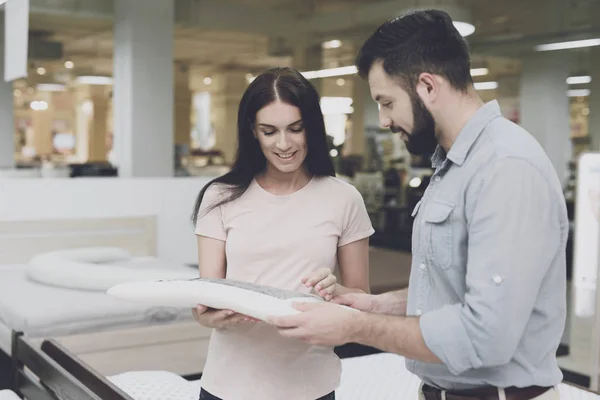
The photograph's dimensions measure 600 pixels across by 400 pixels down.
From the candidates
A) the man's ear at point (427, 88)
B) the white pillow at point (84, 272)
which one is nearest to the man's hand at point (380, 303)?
the man's ear at point (427, 88)

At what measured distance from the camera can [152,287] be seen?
1.48 metres

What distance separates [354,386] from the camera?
9.55 ft

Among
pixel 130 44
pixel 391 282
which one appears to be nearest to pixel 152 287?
pixel 391 282

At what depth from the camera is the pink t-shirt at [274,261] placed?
5.25 ft

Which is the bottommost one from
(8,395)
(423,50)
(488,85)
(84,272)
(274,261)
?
(8,395)

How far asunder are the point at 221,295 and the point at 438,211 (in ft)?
1.56

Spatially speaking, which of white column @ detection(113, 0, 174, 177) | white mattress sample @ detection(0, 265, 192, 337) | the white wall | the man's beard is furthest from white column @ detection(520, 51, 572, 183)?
the man's beard

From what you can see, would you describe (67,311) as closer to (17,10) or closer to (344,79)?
(17,10)

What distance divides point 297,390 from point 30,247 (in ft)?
12.3

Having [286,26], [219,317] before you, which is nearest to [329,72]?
[286,26]

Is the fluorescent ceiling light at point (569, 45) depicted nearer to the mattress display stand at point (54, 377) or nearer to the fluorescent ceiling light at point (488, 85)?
the fluorescent ceiling light at point (488, 85)

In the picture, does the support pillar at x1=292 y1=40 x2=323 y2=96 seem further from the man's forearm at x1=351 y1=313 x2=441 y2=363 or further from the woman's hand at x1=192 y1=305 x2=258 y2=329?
the man's forearm at x1=351 y1=313 x2=441 y2=363

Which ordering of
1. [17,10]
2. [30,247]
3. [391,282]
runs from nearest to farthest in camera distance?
1. [17,10]
2. [391,282]
3. [30,247]

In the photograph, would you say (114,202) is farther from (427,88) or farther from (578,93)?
(427,88)
